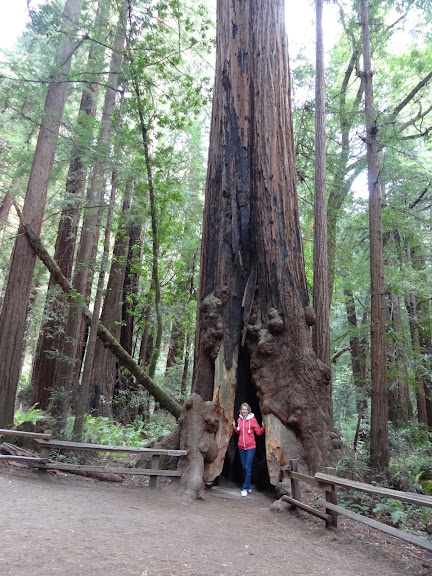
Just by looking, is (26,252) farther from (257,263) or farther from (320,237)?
(320,237)

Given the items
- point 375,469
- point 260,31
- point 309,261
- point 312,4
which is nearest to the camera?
point 375,469

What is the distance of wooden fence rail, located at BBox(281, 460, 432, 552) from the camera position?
3725 mm

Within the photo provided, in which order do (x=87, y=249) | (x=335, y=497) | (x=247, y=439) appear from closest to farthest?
1. (x=335, y=497)
2. (x=247, y=439)
3. (x=87, y=249)

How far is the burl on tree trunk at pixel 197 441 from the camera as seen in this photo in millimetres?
6414

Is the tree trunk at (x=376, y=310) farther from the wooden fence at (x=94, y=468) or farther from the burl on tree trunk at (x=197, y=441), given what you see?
the wooden fence at (x=94, y=468)

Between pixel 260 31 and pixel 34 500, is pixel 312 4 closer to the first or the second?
pixel 260 31

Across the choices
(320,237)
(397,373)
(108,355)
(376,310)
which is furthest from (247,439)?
(108,355)

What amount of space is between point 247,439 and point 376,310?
414 centimetres

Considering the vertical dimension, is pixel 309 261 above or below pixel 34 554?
A: above

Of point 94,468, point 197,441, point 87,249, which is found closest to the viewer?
point 94,468

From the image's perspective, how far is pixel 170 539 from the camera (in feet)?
13.8

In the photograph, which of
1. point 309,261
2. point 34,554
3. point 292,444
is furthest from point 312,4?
point 34,554

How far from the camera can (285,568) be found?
12.3ft

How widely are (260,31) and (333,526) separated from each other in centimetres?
896
